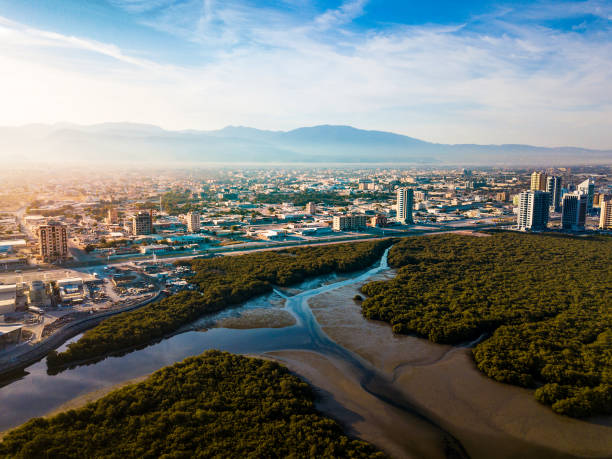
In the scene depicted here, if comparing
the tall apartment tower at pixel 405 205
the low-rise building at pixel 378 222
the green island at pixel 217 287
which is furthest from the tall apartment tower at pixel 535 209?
the green island at pixel 217 287

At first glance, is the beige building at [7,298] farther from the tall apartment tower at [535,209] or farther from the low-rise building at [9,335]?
the tall apartment tower at [535,209]

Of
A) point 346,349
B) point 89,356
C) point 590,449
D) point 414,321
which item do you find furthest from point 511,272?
point 89,356

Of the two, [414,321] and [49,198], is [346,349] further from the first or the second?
Answer: [49,198]

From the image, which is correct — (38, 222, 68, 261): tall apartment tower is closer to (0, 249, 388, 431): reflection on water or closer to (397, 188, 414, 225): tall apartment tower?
(0, 249, 388, 431): reflection on water

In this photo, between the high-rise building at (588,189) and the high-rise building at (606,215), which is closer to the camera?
the high-rise building at (606,215)

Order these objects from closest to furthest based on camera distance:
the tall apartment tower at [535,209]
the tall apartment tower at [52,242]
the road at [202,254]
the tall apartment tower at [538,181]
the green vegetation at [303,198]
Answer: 1. the road at [202,254]
2. the tall apartment tower at [52,242]
3. the tall apartment tower at [535,209]
4. the tall apartment tower at [538,181]
5. the green vegetation at [303,198]

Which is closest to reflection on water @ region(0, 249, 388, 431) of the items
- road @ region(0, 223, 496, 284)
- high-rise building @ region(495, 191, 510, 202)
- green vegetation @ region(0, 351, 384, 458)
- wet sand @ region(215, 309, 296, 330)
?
wet sand @ region(215, 309, 296, 330)

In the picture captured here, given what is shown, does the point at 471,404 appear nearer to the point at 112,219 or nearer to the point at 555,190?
the point at 112,219
